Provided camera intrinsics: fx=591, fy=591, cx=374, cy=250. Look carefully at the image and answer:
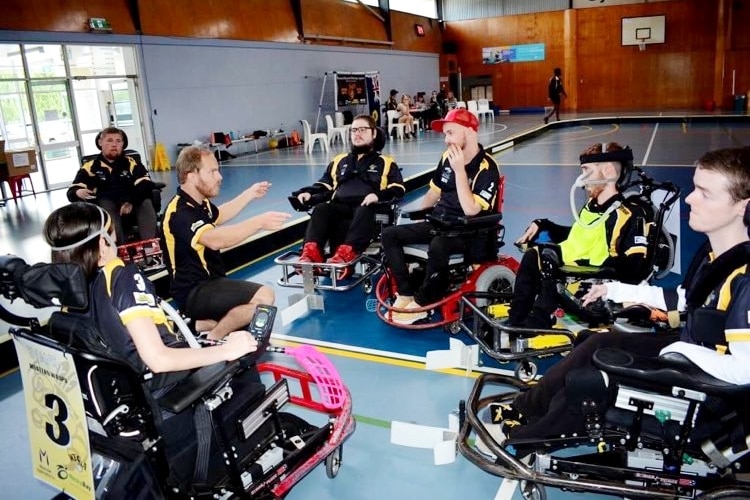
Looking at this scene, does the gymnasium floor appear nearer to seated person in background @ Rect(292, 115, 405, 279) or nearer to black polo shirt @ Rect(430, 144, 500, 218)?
seated person in background @ Rect(292, 115, 405, 279)

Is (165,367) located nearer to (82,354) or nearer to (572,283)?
(82,354)

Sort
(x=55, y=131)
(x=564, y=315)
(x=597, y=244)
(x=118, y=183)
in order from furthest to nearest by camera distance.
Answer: (x=55, y=131), (x=118, y=183), (x=564, y=315), (x=597, y=244)

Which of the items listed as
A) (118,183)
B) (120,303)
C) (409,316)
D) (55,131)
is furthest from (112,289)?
(55,131)

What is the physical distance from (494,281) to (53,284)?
9.66 feet

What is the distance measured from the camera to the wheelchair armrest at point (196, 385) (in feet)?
6.08

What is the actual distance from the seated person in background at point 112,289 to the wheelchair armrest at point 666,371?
1326 millimetres

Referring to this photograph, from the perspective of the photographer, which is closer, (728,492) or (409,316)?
(728,492)

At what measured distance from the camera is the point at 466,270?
4.11m

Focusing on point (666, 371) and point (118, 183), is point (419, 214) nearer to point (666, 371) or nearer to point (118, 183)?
point (666, 371)

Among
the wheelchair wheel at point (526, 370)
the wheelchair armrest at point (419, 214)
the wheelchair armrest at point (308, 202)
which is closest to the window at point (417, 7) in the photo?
the wheelchair armrest at point (308, 202)

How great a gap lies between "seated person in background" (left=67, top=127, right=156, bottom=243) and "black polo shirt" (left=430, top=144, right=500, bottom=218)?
289 cm

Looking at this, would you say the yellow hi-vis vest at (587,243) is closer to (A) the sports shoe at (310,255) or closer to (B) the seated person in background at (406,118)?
(A) the sports shoe at (310,255)

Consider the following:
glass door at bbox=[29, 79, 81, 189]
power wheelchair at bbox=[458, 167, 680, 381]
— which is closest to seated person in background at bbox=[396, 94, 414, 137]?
glass door at bbox=[29, 79, 81, 189]

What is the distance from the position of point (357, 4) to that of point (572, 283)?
1929cm
